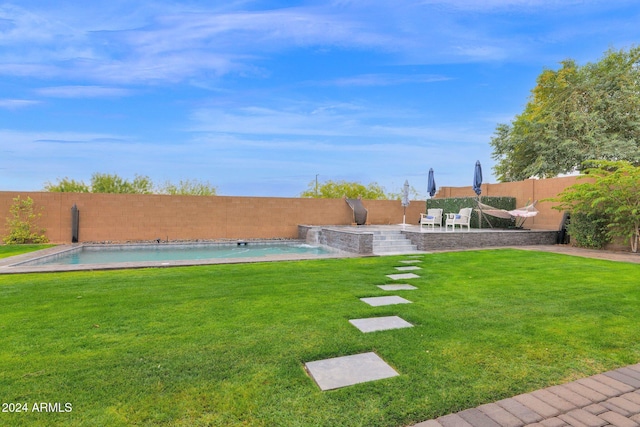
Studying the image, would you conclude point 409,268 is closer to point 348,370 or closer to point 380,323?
point 380,323

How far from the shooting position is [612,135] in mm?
16828

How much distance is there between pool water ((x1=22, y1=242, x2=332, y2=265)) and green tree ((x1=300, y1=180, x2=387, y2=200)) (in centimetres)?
1155

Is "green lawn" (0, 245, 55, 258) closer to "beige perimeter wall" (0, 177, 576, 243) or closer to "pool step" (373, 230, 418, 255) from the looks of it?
"beige perimeter wall" (0, 177, 576, 243)

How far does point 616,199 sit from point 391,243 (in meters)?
6.72

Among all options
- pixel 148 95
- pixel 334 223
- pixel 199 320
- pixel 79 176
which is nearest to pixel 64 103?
pixel 148 95

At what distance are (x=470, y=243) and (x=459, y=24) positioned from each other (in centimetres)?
710

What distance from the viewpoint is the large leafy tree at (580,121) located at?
55.4ft

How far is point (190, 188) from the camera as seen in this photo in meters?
18.5

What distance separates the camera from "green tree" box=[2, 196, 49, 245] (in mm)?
11523

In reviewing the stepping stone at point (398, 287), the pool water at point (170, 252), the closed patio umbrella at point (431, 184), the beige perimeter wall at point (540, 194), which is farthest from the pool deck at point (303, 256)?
the closed patio umbrella at point (431, 184)

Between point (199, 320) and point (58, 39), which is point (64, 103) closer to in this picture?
point (58, 39)

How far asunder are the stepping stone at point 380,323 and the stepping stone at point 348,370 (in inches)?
24.5

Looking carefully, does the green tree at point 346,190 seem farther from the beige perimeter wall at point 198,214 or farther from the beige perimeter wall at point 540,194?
the beige perimeter wall at point 540,194

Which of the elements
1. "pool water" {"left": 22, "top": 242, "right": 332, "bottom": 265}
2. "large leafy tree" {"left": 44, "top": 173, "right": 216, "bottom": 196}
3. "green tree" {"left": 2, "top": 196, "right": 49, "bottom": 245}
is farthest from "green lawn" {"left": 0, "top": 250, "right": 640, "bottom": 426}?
"large leafy tree" {"left": 44, "top": 173, "right": 216, "bottom": 196}
